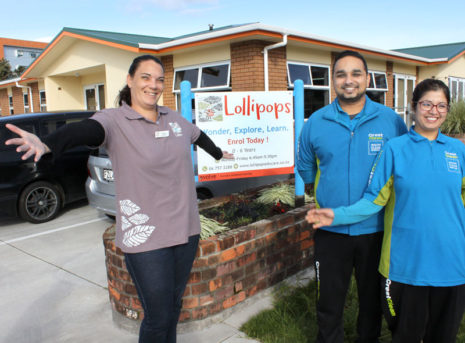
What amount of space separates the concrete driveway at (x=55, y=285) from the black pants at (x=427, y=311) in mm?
1985

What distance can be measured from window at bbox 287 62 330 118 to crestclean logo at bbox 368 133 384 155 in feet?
24.5

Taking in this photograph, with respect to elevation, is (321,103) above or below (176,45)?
below

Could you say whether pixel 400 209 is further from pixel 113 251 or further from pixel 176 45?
pixel 176 45

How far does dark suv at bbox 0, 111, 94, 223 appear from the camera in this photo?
5949mm

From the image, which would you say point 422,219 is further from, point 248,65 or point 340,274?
point 248,65

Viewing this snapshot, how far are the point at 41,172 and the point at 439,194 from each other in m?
5.95

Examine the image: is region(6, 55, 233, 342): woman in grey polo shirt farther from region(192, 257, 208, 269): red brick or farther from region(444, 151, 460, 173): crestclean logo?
region(444, 151, 460, 173): crestclean logo

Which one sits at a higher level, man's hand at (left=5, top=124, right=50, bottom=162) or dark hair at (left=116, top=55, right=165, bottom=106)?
dark hair at (left=116, top=55, right=165, bottom=106)

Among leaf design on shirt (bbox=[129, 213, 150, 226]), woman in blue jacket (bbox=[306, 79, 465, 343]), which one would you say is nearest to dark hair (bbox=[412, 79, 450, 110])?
woman in blue jacket (bbox=[306, 79, 465, 343])

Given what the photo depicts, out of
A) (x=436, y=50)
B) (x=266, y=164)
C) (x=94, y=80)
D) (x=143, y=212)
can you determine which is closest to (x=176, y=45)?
(x=266, y=164)

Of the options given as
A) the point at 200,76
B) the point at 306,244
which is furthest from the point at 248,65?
the point at 306,244

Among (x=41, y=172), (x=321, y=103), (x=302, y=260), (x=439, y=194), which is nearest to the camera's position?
(x=439, y=194)

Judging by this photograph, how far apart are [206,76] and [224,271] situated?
281 inches

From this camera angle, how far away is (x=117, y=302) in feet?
10.4
